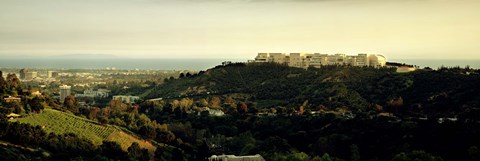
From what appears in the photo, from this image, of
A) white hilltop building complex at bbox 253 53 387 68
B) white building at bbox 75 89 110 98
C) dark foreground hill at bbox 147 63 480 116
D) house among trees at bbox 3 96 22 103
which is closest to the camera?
house among trees at bbox 3 96 22 103

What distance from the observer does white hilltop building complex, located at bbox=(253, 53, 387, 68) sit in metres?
61.6

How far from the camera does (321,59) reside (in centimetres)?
6394

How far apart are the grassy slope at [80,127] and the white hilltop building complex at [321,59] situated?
29.6 m

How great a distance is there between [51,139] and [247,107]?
1906 centimetres

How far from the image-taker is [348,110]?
4344 cm

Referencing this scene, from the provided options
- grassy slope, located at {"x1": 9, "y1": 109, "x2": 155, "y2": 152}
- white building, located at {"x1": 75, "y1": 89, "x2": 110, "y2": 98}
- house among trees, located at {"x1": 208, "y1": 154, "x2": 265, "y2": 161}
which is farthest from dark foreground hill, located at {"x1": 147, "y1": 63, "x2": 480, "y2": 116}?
grassy slope, located at {"x1": 9, "y1": 109, "x2": 155, "y2": 152}

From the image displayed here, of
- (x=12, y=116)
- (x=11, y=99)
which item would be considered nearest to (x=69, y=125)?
(x=12, y=116)

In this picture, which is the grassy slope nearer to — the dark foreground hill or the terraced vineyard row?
the terraced vineyard row

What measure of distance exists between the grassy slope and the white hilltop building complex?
2964cm

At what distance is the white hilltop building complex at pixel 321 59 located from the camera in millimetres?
61625

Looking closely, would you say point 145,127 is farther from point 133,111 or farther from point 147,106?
point 147,106

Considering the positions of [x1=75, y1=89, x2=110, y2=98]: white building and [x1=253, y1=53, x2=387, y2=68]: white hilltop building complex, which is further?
[x1=75, y1=89, x2=110, y2=98]: white building

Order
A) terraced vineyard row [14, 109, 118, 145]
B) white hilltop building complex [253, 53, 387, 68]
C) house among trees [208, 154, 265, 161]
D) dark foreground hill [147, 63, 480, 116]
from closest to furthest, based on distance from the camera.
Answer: house among trees [208, 154, 265, 161]
terraced vineyard row [14, 109, 118, 145]
dark foreground hill [147, 63, 480, 116]
white hilltop building complex [253, 53, 387, 68]

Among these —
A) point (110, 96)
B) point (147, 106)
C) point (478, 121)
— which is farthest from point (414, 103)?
point (110, 96)
